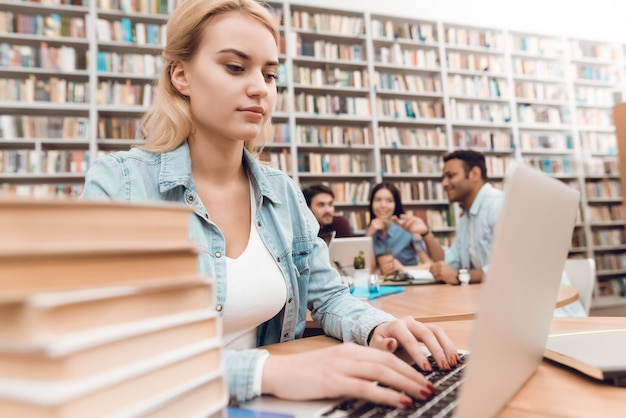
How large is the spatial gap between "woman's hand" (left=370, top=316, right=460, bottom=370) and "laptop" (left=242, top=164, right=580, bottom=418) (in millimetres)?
109

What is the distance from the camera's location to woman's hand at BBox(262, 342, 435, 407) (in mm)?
489

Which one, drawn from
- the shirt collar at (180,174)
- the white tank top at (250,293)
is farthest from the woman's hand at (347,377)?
the shirt collar at (180,174)

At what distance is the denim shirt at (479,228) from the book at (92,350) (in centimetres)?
251

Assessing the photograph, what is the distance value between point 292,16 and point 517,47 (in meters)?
3.01

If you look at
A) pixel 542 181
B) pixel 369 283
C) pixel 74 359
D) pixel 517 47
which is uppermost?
pixel 517 47

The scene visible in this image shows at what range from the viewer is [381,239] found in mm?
3783

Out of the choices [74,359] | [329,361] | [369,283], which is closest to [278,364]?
[329,361]

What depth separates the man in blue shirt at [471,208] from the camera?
2.64 meters

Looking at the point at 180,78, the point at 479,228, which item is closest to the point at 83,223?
the point at 180,78

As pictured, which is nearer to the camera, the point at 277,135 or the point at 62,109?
the point at 62,109

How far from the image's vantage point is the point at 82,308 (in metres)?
0.25

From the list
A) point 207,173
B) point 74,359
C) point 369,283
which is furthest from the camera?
point 369,283

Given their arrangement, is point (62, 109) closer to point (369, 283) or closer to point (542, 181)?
point (369, 283)

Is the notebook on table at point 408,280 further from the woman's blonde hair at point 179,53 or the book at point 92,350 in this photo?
the book at point 92,350
